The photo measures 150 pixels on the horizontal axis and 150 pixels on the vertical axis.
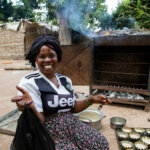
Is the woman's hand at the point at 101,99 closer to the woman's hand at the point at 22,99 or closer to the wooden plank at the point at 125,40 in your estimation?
the woman's hand at the point at 22,99

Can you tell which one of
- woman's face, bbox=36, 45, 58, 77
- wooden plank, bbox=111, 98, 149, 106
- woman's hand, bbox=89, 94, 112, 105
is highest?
woman's face, bbox=36, 45, 58, 77

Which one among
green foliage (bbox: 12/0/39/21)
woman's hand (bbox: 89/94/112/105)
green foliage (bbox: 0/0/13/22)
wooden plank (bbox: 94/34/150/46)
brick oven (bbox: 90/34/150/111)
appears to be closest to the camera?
woman's hand (bbox: 89/94/112/105)

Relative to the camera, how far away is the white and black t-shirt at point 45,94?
4.38 feet

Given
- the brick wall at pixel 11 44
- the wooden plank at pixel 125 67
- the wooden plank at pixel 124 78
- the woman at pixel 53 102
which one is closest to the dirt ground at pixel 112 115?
the woman at pixel 53 102

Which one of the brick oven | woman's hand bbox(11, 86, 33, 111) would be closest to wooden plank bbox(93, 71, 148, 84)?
the brick oven

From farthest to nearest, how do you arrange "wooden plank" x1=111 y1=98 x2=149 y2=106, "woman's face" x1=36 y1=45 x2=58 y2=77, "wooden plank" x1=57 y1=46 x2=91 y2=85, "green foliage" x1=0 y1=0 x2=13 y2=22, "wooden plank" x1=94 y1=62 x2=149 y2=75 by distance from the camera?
"green foliage" x1=0 y1=0 x2=13 y2=22, "wooden plank" x1=94 y1=62 x2=149 y2=75, "wooden plank" x1=57 y1=46 x2=91 y2=85, "wooden plank" x1=111 y1=98 x2=149 y2=106, "woman's face" x1=36 y1=45 x2=58 y2=77

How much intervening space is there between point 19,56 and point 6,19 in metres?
17.1

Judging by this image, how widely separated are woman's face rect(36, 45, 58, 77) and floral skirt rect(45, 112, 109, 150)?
0.46 meters

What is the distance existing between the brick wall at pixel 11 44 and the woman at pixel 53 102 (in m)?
11.1

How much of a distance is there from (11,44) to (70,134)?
38.8 ft

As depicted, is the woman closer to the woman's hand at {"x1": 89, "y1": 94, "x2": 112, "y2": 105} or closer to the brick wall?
the woman's hand at {"x1": 89, "y1": 94, "x2": 112, "y2": 105}

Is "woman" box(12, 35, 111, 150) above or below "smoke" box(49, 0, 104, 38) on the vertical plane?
below

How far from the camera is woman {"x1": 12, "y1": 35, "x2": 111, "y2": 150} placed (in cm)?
136

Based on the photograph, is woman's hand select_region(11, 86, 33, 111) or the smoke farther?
the smoke
